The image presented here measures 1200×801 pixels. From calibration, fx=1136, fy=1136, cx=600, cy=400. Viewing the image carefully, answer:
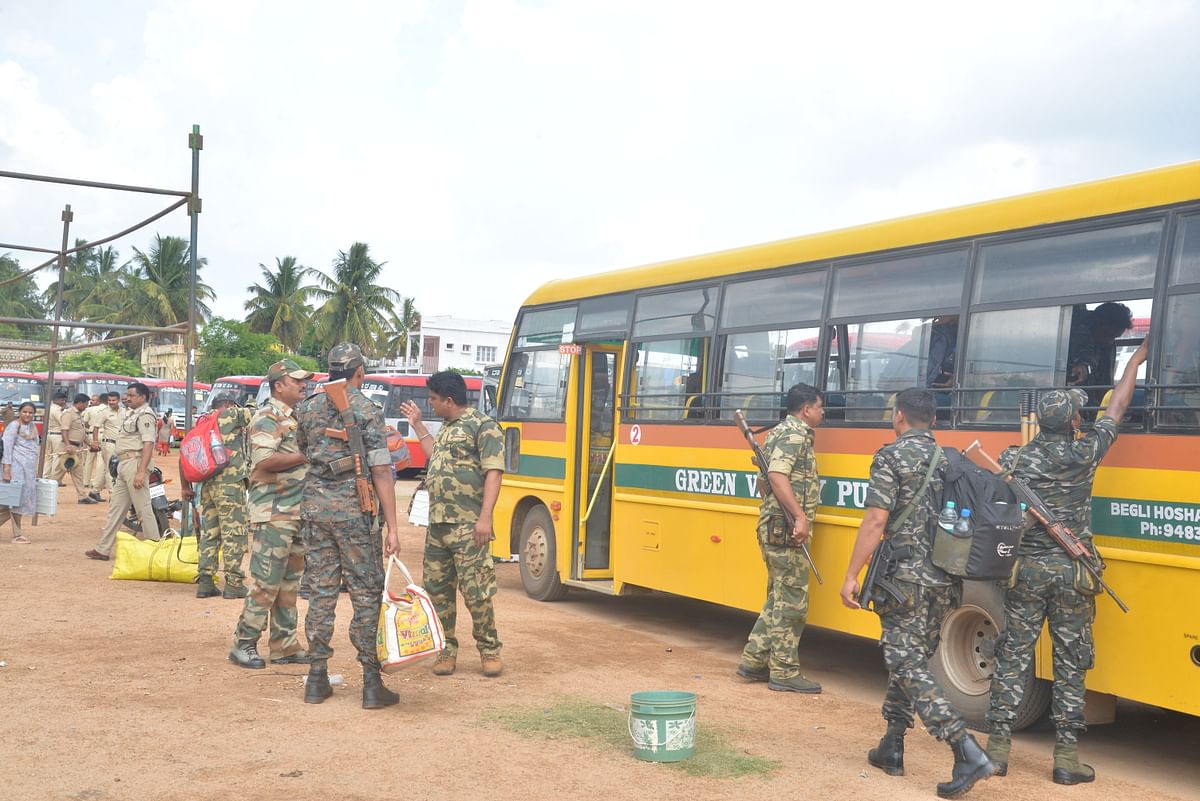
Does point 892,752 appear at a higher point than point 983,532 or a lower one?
lower

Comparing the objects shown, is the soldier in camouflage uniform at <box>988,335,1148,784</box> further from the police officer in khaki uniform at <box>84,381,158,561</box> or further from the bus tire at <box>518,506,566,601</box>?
the police officer in khaki uniform at <box>84,381,158,561</box>

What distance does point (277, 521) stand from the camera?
7.49 m

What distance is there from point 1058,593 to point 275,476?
4873 mm

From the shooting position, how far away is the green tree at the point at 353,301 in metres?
57.2

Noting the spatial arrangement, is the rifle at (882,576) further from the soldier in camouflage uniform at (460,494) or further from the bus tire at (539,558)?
the bus tire at (539,558)

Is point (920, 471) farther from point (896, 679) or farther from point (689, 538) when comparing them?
point (689, 538)

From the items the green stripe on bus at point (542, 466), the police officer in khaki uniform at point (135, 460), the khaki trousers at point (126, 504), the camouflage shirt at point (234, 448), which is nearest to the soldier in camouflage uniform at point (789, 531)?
the green stripe on bus at point (542, 466)

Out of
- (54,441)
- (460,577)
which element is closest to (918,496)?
(460,577)

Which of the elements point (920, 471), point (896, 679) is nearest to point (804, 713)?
point (896, 679)

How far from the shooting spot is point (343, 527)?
252 inches

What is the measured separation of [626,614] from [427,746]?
503 centimetres

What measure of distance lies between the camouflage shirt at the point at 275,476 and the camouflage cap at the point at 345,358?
0.92 m

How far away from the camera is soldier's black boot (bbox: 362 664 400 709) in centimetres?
652

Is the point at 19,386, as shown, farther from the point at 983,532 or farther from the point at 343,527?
the point at 983,532
